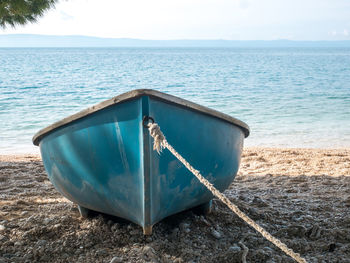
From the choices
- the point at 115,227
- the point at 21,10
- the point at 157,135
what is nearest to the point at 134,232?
the point at 115,227

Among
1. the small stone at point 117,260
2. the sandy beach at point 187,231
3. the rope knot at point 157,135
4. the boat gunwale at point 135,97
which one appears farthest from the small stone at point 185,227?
the rope knot at point 157,135

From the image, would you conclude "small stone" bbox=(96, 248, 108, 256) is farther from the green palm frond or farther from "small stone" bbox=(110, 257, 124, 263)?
the green palm frond

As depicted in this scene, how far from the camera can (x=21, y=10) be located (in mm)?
4539

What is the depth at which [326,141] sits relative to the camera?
9.34m

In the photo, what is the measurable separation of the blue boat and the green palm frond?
1.86m

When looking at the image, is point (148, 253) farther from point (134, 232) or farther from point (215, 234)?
point (215, 234)

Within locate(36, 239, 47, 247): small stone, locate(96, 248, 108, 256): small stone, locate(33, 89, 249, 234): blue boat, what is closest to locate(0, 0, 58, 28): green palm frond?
locate(33, 89, 249, 234): blue boat

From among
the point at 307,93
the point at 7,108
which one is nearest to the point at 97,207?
the point at 7,108

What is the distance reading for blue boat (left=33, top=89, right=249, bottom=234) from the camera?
2723 mm

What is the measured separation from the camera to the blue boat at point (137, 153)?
2.72 metres

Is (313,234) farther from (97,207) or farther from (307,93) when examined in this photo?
(307,93)

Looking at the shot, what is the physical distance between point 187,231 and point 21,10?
115 inches

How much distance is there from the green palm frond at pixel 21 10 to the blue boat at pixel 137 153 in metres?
1.86

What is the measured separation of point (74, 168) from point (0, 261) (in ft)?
2.51
